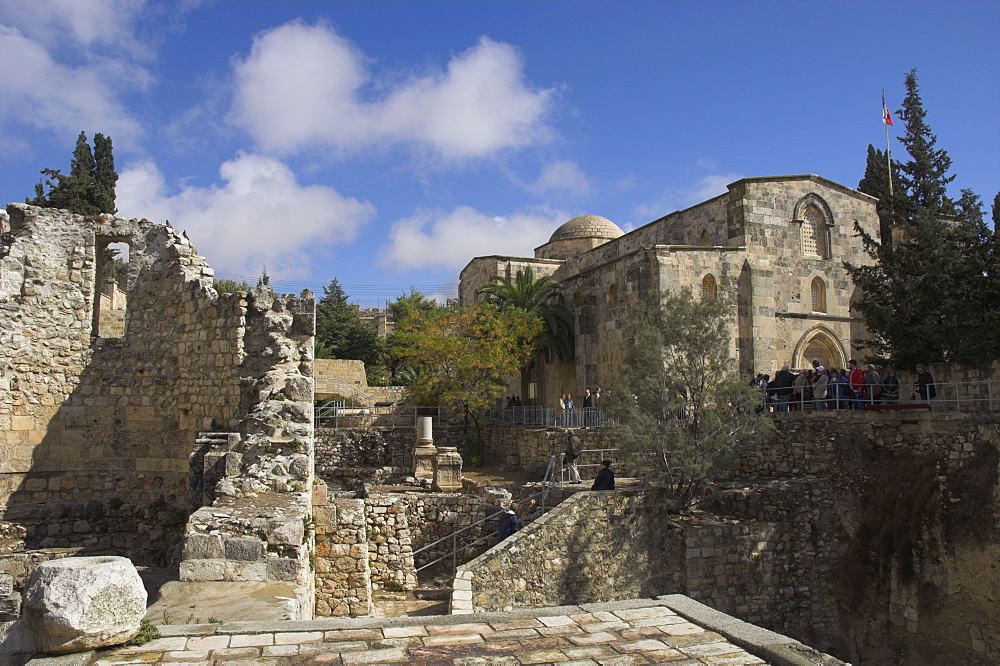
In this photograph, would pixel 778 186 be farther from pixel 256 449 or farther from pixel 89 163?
pixel 89 163

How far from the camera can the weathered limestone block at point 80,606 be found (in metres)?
3.84

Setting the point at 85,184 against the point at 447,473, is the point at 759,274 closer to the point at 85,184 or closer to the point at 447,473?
the point at 447,473

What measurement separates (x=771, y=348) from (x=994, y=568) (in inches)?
391

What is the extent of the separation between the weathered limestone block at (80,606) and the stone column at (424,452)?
13962 mm

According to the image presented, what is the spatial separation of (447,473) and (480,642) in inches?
→ 512

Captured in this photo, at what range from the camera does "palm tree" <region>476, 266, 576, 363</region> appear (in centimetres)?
2423

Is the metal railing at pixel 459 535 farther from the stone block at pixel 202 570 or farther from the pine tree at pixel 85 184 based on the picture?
the pine tree at pixel 85 184

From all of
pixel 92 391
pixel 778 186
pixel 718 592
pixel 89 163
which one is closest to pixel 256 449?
pixel 92 391

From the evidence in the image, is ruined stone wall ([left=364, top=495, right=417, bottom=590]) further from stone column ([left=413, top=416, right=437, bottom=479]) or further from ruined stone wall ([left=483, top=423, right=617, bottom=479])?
stone column ([left=413, top=416, right=437, bottom=479])

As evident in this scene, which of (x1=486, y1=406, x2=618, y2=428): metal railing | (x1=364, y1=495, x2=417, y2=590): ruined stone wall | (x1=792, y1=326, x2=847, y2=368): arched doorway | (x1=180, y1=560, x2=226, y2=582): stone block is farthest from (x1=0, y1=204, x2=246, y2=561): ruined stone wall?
(x1=792, y1=326, x2=847, y2=368): arched doorway

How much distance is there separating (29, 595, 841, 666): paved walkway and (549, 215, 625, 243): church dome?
2753cm

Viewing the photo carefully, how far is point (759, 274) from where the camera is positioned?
21.2m

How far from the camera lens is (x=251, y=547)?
6.17m

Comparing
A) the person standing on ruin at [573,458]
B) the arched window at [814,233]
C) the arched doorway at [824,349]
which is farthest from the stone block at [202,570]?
the arched window at [814,233]
